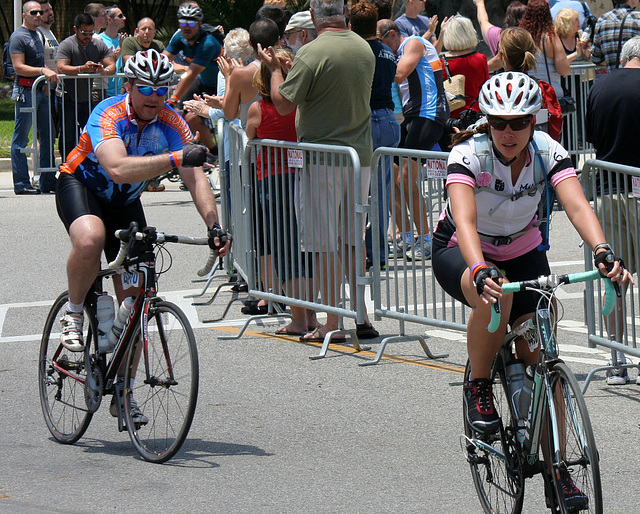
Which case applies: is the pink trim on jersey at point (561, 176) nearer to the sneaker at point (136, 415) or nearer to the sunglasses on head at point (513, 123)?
the sunglasses on head at point (513, 123)

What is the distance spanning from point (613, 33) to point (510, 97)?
6966mm

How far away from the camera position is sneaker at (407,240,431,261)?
787 centimetres

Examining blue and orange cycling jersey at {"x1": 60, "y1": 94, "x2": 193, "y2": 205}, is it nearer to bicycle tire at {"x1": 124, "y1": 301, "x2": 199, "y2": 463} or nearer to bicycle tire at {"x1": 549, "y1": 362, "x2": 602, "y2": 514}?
bicycle tire at {"x1": 124, "y1": 301, "x2": 199, "y2": 463}

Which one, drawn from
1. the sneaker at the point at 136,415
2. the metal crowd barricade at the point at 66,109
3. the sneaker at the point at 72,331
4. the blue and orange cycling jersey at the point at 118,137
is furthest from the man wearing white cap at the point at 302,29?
the metal crowd barricade at the point at 66,109

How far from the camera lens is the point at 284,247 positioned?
332 inches

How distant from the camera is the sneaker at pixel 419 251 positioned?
310 inches

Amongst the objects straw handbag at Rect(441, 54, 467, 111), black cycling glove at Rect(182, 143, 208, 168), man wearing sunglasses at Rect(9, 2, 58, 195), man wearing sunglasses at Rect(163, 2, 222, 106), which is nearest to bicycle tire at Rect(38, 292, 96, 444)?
black cycling glove at Rect(182, 143, 208, 168)

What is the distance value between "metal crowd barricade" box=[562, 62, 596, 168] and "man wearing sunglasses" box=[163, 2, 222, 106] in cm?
437

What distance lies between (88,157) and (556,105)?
5.61 m

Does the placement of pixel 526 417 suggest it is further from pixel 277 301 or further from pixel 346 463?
pixel 277 301

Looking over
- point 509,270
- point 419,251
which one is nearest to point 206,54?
point 419,251

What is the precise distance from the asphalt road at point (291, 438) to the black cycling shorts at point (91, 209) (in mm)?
1061

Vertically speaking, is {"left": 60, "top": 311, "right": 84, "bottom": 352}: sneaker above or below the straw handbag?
below

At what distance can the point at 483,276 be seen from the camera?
4254mm
